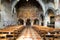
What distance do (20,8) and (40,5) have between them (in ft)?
16.4

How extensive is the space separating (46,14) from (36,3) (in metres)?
4.27

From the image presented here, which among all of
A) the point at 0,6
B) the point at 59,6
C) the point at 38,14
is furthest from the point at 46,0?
the point at 0,6

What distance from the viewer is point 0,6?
23.5 meters

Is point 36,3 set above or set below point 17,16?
above

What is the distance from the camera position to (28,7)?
118 feet

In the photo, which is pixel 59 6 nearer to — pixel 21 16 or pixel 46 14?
pixel 46 14

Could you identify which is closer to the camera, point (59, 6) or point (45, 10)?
point (59, 6)

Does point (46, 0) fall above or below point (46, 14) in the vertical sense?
above

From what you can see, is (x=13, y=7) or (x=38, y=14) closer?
(x=13, y=7)

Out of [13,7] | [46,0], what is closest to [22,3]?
[13,7]

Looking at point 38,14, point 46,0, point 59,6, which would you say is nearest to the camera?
point 59,6

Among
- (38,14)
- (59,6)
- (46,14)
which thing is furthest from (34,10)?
(59,6)

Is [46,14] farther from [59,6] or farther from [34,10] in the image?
[59,6]

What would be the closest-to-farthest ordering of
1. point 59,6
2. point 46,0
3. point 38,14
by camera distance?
point 59,6
point 46,0
point 38,14
